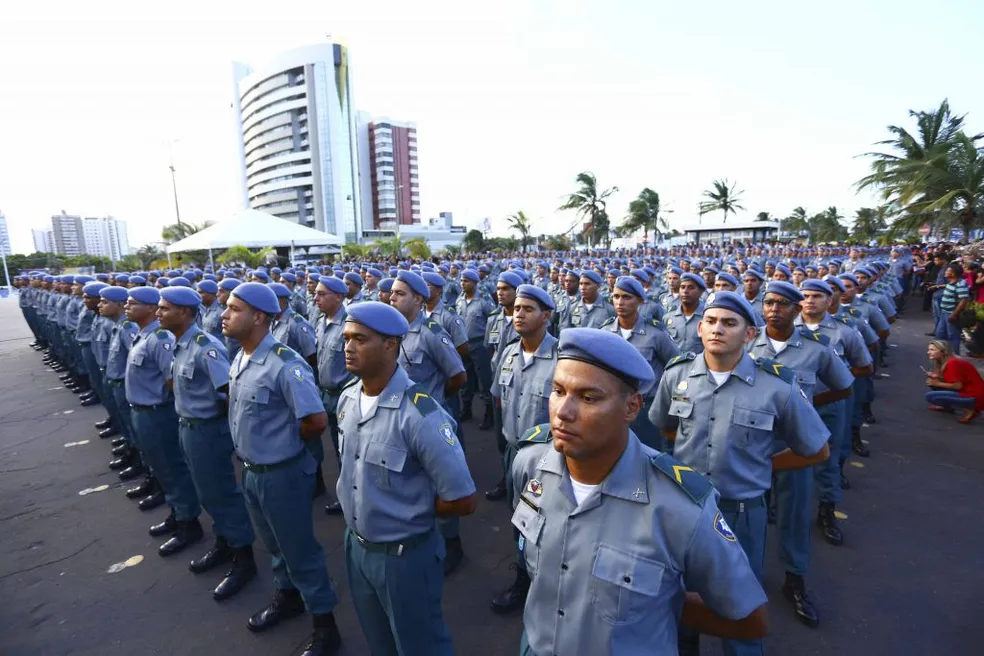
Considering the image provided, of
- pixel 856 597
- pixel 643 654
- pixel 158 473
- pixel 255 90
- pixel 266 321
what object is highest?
pixel 255 90

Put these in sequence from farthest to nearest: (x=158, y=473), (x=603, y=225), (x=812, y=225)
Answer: (x=812, y=225)
(x=603, y=225)
(x=158, y=473)

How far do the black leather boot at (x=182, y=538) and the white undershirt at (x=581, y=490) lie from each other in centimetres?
452

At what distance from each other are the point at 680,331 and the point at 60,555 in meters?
6.99

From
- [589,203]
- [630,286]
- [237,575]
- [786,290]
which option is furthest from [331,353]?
[589,203]

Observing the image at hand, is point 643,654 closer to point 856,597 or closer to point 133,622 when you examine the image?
point 856,597

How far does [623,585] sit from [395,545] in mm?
1330

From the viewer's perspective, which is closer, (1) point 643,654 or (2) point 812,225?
(1) point 643,654

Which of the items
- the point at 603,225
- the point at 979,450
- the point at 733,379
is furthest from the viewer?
the point at 603,225

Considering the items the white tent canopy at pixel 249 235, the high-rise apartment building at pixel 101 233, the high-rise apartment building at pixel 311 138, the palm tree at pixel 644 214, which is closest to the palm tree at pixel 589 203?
the palm tree at pixel 644 214

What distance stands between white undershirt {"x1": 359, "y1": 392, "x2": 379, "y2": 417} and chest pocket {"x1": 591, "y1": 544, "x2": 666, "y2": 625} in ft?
4.70

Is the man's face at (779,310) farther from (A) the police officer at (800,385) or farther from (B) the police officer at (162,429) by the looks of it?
(B) the police officer at (162,429)

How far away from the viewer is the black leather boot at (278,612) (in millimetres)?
3477

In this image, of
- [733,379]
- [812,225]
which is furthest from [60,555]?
[812,225]

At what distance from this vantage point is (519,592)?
3.64 metres
